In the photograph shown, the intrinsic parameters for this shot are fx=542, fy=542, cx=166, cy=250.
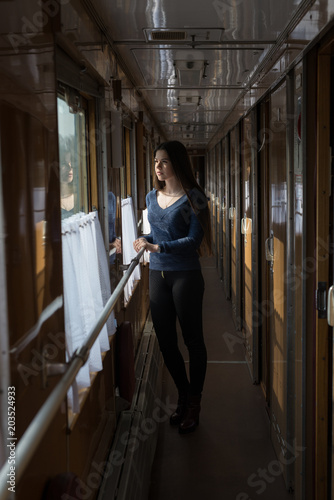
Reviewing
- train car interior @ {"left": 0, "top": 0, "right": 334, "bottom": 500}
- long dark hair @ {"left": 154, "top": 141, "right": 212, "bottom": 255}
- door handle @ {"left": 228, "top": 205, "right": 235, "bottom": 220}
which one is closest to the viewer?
train car interior @ {"left": 0, "top": 0, "right": 334, "bottom": 500}

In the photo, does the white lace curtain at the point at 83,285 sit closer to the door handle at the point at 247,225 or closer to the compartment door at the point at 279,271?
the compartment door at the point at 279,271

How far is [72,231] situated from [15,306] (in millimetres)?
851

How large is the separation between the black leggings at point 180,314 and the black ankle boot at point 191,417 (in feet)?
0.28

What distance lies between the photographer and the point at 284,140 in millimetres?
2773

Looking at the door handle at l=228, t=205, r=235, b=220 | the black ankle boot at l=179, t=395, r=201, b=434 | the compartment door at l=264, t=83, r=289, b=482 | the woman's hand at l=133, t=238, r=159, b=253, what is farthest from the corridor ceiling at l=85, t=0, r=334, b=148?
the black ankle boot at l=179, t=395, r=201, b=434

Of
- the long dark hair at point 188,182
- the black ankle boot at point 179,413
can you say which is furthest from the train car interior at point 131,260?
the long dark hair at point 188,182

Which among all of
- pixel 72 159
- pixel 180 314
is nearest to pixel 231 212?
pixel 180 314

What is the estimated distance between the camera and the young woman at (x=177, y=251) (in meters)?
3.08

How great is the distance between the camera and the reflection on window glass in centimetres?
214

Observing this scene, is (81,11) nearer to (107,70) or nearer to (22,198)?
(107,70)

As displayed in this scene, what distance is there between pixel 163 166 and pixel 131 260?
638 millimetres

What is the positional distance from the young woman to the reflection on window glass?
568 millimetres

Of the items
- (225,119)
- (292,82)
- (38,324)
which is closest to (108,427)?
(38,324)

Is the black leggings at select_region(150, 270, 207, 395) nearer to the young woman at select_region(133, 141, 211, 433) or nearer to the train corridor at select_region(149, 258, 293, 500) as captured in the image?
the young woman at select_region(133, 141, 211, 433)
